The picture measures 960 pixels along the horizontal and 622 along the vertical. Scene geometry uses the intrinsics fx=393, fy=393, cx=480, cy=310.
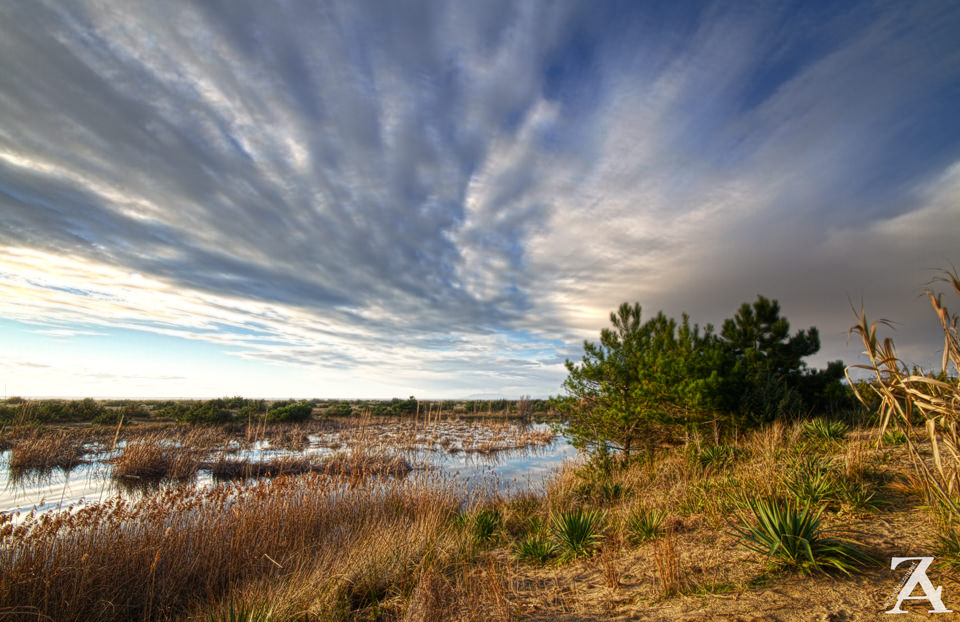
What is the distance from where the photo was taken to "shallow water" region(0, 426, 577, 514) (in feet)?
41.6

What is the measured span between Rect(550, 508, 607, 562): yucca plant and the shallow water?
5.63m

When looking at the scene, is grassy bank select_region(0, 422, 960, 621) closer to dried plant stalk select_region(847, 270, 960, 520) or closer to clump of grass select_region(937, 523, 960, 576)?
clump of grass select_region(937, 523, 960, 576)

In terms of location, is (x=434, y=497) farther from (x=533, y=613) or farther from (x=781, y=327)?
(x=781, y=327)

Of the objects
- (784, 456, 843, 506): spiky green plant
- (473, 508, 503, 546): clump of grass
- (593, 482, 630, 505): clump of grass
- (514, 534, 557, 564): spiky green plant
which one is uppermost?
(784, 456, 843, 506): spiky green plant

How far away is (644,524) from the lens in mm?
6812

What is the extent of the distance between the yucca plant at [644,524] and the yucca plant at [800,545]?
6.08ft

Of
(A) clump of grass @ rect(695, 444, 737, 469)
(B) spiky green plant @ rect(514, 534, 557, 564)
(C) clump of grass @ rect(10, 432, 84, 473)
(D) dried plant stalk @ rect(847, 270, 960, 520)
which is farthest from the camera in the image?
(C) clump of grass @ rect(10, 432, 84, 473)

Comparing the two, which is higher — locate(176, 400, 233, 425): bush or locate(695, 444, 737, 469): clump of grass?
locate(695, 444, 737, 469): clump of grass

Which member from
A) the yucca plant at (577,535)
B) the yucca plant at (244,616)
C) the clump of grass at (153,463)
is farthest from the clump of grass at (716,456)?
the clump of grass at (153,463)

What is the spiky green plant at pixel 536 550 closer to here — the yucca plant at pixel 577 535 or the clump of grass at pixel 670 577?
the yucca plant at pixel 577 535

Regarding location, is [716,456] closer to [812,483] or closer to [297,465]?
[812,483]

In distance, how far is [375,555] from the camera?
714cm

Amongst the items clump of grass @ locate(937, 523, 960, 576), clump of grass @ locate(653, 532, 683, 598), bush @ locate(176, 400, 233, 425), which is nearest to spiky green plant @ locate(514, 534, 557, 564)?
clump of grass @ locate(653, 532, 683, 598)

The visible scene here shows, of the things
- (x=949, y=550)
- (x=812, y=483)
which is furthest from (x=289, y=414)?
Answer: (x=949, y=550)
